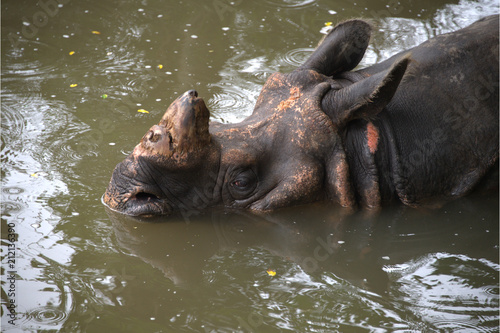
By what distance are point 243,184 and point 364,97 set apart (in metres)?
1.37

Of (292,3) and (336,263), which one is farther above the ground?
(292,3)

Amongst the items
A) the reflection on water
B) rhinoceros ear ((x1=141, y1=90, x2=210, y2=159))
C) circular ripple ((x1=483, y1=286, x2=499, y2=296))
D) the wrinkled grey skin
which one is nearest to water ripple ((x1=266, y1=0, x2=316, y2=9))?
the wrinkled grey skin

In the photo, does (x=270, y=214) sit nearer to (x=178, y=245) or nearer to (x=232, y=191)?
(x=232, y=191)

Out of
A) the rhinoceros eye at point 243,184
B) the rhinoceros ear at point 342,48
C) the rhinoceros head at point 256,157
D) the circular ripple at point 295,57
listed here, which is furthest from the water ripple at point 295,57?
the rhinoceros eye at point 243,184

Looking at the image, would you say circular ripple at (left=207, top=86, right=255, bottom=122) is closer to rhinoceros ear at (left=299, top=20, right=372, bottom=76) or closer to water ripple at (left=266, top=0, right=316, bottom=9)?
rhinoceros ear at (left=299, top=20, right=372, bottom=76)

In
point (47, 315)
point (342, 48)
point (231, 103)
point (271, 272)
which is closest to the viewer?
point (47, 315)

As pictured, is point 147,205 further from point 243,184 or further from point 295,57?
point 295,57

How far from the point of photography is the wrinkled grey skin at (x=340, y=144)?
5945 millimetres

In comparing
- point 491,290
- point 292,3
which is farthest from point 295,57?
point 491,290

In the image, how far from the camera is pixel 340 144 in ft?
19.9

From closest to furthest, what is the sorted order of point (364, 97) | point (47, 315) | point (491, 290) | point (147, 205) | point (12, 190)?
point (47, 315) → point (491, 290) → point (364, 97) → point (147, 205) → point (12, 190)

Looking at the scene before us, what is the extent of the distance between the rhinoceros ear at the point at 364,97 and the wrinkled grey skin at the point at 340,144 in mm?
10

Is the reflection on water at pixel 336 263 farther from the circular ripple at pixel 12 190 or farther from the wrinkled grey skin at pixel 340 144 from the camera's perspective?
the circular ripple at pixel 12 190

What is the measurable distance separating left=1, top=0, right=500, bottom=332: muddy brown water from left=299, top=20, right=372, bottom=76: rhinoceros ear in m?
1.53
